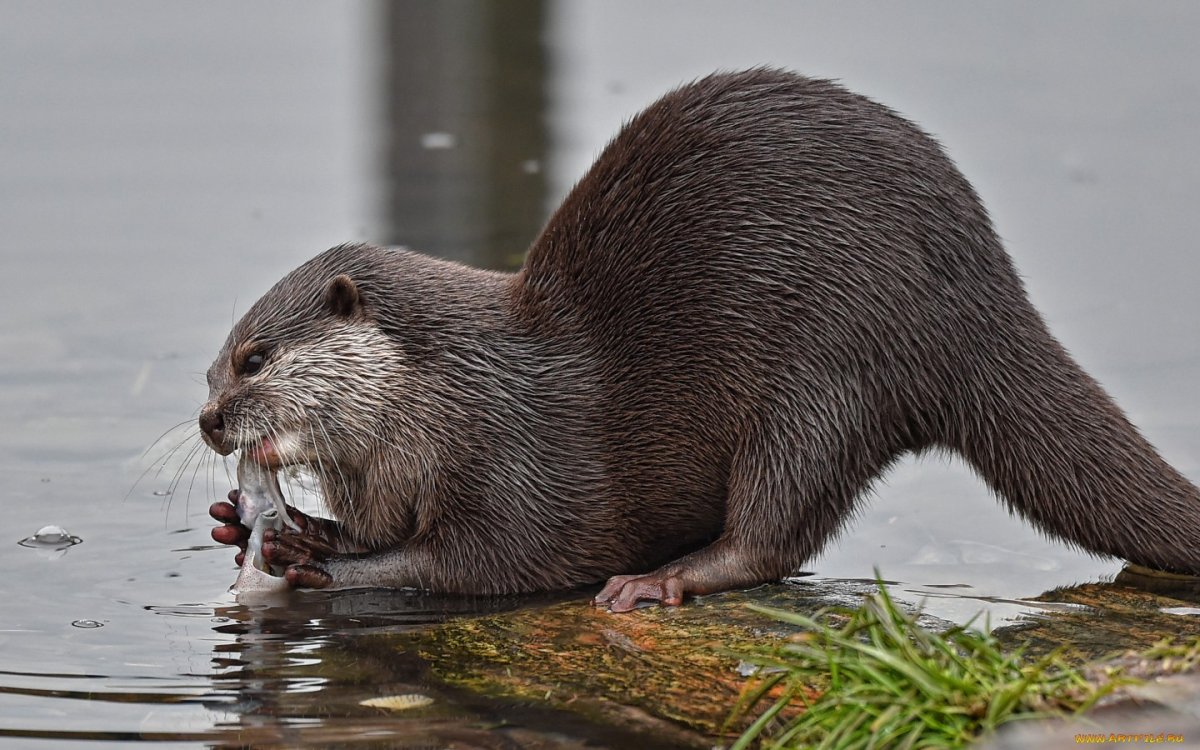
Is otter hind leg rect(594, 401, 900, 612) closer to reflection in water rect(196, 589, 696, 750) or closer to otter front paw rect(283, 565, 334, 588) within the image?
reflection in water rect(196, 589, 696, 750)

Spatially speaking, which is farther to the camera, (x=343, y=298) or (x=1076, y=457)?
(x=343, y=298)

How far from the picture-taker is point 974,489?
464 cm

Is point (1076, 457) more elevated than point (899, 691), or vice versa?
point (1076, 457)

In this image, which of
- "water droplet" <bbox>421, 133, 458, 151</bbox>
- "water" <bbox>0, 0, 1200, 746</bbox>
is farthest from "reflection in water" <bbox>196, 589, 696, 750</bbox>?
"water droplet" <bbox>421, 133, 458, 151</bbox>

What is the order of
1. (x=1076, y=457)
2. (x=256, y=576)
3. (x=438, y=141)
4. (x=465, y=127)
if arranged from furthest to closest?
(x=465, y=127) < (x=438, y=141) < (x=256, y=576) < (x=1076, y=457)

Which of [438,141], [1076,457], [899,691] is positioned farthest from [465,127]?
[899,691]

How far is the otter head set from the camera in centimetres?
386

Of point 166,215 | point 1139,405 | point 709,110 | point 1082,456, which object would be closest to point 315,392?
point 709,110

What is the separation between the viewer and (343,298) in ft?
12.9

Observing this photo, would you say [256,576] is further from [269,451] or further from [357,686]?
[357,686]

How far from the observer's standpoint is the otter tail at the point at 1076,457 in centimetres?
370

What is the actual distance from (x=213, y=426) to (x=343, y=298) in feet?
1.33

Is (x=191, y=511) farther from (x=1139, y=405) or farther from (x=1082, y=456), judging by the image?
(x=1139, y=405)

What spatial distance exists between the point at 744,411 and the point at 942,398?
422 mm
